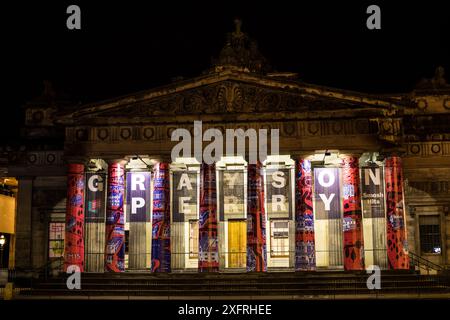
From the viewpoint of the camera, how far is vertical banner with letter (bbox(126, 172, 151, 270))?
38.0 metres

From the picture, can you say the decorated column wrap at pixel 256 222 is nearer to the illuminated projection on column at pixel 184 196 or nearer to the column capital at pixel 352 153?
the column capital at pixel 352 153

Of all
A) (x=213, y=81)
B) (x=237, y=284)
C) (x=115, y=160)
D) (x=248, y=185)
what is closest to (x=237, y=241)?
(x=248, y=185)

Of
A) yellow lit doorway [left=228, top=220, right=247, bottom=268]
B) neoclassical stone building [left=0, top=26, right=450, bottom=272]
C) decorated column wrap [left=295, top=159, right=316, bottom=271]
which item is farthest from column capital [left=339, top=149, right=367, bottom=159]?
yellow lit doorway [left=228, top=220, right=247, bottom=268]

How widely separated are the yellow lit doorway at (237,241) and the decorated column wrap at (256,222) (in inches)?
156

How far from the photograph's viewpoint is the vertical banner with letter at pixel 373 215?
36156 mm

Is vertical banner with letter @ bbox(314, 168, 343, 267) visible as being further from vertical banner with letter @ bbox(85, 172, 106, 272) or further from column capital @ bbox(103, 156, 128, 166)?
vertical banner with letter @ bbox(85, 172, 106, 272)

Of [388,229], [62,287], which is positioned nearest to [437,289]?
[388,229]

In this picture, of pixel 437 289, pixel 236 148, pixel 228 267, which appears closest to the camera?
pixel 437 289

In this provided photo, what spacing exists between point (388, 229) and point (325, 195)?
445 cm

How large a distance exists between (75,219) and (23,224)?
639 centimetres

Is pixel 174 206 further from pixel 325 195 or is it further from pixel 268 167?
pixel 325 195

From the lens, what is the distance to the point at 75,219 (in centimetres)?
3538

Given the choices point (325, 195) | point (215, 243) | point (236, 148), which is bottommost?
point (215, 243)

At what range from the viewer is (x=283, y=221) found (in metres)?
38.9
